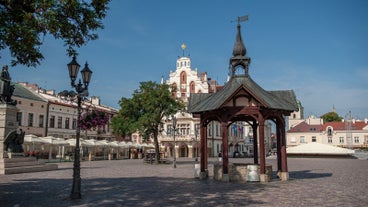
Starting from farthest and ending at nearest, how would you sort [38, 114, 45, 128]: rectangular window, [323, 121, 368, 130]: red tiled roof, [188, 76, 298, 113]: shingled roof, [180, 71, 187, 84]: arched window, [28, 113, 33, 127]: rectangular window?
[323, 121, 368, 130]: red tiled roof, [180, 71, 187, 84]: arched window, [38, 114, 45, 128]: rectangular window, [28, 113, 33, 127]: rectangular window, [188, 76, 298, 113]: shingled roof

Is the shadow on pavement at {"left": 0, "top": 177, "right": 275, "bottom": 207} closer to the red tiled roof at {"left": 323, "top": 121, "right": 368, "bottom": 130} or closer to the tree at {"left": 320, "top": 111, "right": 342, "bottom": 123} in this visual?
the red tiled roof at {"left": 323, "top": 121, "right": 368, "bottom": 130}

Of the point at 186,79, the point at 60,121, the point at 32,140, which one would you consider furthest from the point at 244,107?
the point at 186,79

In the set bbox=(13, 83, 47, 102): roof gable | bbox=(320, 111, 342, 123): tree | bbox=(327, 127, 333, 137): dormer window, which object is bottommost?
bbox=(327, 127, 333, 137): dormer window

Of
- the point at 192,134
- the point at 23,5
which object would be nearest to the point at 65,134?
the point at 192,134

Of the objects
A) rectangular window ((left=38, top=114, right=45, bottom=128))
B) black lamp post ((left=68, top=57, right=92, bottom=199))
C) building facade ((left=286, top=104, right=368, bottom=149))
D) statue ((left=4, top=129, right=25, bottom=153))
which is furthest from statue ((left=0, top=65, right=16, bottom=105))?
building facade ((left=286, top=104, right=368, bottom=149))

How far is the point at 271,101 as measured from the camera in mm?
17031

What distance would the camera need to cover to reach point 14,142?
22.5m

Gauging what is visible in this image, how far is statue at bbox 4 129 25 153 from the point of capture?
862 inches

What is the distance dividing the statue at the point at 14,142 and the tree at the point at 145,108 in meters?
12.9

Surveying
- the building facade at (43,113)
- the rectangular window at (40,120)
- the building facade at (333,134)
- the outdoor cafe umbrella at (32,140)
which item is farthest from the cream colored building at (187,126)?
the outdoor cafe umbrella at (32,140)

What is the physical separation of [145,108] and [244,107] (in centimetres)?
1968

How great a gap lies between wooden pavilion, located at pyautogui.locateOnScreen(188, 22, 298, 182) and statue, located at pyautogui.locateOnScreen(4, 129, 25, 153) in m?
12.5

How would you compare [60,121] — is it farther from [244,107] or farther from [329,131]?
[329,131]

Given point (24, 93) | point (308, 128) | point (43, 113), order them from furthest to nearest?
point (308, 128) < point (43, 113) < point (24, 93)
